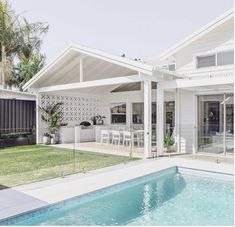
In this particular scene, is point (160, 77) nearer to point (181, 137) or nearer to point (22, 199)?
point (181, 137)

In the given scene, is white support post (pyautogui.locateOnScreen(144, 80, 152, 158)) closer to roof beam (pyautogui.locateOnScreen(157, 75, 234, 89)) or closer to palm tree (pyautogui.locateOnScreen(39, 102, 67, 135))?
roof beam (pyautogui.locateOnScreen(157, 75, 234, 89))

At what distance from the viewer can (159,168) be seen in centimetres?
1101

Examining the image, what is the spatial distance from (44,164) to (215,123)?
8.80 m

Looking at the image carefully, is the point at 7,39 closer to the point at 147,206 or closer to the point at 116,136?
the point at 116,136

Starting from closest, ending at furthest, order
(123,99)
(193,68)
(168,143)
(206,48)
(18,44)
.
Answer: (206,48) → (168,143) → (193,68) → (123,99) → (18,44)

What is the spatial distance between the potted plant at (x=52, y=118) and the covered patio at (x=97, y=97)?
0.50 meters

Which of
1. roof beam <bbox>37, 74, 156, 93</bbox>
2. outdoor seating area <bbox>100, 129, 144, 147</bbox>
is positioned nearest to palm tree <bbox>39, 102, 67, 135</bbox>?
roof beam <bbox>37, 74, 156, 93</bbox>

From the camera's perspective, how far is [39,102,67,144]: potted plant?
62.0 feet

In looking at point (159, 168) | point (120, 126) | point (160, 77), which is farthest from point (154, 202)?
point (120, 126)

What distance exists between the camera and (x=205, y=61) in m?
14.8

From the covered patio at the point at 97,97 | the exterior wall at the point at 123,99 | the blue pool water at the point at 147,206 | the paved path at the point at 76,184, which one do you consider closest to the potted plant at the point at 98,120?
the covered patio at the point at 97,97

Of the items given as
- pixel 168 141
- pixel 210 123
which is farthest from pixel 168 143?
pixel 210 123

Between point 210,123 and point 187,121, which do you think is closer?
point 210,123

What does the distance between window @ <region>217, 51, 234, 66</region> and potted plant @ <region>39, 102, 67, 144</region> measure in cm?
1079
